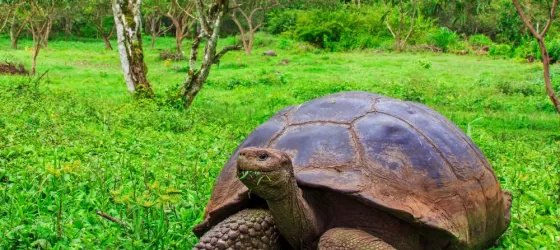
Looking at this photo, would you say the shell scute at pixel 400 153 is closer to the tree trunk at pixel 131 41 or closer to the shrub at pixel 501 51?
the tree trunk at pixel 131 41

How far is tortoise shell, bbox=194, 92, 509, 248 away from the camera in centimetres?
226

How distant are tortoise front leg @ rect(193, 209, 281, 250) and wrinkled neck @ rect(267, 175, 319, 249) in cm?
6

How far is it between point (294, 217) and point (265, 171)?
0.86ft

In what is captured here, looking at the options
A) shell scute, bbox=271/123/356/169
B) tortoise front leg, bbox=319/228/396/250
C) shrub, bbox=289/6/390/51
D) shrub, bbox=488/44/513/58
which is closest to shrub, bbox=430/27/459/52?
shrub, bbox=488/44/513/58

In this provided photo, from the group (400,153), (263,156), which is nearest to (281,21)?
(400,153)

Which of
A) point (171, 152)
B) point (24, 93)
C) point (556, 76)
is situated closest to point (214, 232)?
point (171, 152)

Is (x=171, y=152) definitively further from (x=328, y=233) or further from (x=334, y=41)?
(x=334, y=41)

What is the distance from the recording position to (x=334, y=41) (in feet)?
87.8

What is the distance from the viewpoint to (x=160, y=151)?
16.5ft

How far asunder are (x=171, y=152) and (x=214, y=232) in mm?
2901

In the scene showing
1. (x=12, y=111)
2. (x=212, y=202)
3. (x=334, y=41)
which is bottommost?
(x=334, y=41)

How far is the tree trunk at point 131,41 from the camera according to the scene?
809 cm

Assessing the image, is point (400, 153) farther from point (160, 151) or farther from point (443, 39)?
point (443, 39)

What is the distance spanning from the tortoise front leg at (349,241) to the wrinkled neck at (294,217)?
0.07 m
